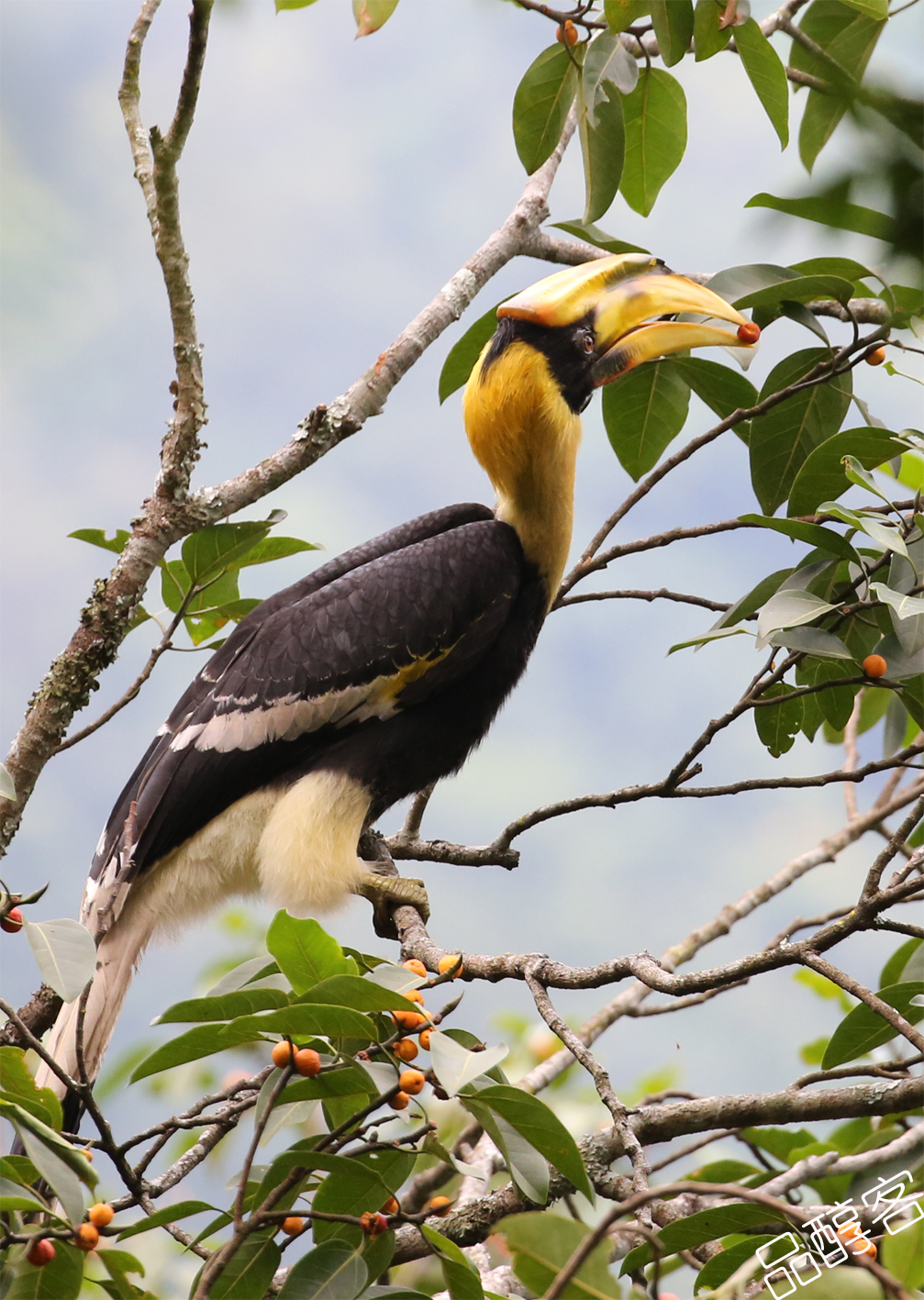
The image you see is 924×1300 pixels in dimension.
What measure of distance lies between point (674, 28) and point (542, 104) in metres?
0.29

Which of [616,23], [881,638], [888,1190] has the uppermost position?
[616,23]

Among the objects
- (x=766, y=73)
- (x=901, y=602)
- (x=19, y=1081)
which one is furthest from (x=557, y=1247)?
(x=766, y=73)

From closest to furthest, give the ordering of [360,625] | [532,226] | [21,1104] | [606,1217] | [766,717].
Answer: [606,1217] → [21,1104] → [766,717] → [360,625] → [532,226]

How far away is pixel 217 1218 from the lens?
112cm

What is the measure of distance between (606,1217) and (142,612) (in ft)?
4.68

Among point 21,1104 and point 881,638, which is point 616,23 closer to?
point 881,638

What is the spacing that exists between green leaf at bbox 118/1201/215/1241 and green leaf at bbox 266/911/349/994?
0.24 metres

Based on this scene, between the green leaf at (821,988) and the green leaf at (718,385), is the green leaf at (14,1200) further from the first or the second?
the green leaf at (821,988)

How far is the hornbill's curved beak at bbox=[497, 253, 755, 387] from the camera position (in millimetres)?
2035

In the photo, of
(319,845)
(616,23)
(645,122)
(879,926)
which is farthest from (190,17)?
(879,926)

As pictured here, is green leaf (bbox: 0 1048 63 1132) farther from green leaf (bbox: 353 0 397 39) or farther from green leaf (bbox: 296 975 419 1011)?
green leaf (bbox: 353 0 397 39)

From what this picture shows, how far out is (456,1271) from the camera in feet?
3.48

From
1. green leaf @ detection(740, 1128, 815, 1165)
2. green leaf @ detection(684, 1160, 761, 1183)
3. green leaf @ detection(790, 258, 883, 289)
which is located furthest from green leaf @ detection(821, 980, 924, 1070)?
green leaf @ detection(790, 258, 883, 289)

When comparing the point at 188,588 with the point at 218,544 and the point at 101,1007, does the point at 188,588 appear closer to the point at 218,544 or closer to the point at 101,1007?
the point at 218,544
